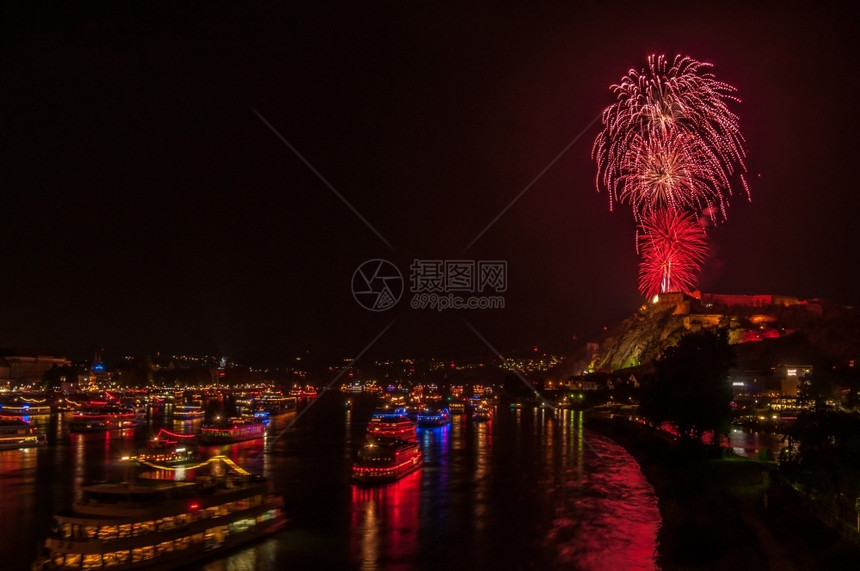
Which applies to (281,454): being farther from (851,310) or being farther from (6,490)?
(851,310)

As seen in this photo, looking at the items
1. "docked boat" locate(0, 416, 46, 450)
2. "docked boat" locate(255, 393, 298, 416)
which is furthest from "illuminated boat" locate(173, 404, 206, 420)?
"docked boat" locate(0, 416, 46, 450)

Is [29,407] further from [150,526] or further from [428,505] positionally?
[150,526]

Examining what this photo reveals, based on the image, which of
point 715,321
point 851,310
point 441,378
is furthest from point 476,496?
point 441,378

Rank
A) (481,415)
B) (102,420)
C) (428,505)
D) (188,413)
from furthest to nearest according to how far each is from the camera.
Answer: (481,415) → (188,413) → (102,420) → (428,505)

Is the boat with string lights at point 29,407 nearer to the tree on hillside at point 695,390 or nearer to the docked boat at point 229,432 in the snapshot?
the docked boat at point 229,432

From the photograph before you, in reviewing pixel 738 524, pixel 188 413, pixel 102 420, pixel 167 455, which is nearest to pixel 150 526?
pixel 738 524

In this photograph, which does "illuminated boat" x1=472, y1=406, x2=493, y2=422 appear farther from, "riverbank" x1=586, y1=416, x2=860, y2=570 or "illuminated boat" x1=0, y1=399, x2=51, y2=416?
"riverbank" x1=586, y1=416, x2=860, y2=570

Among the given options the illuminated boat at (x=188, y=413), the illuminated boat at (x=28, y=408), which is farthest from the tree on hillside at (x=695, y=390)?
the illuminated boat at (x=28, y=408)
